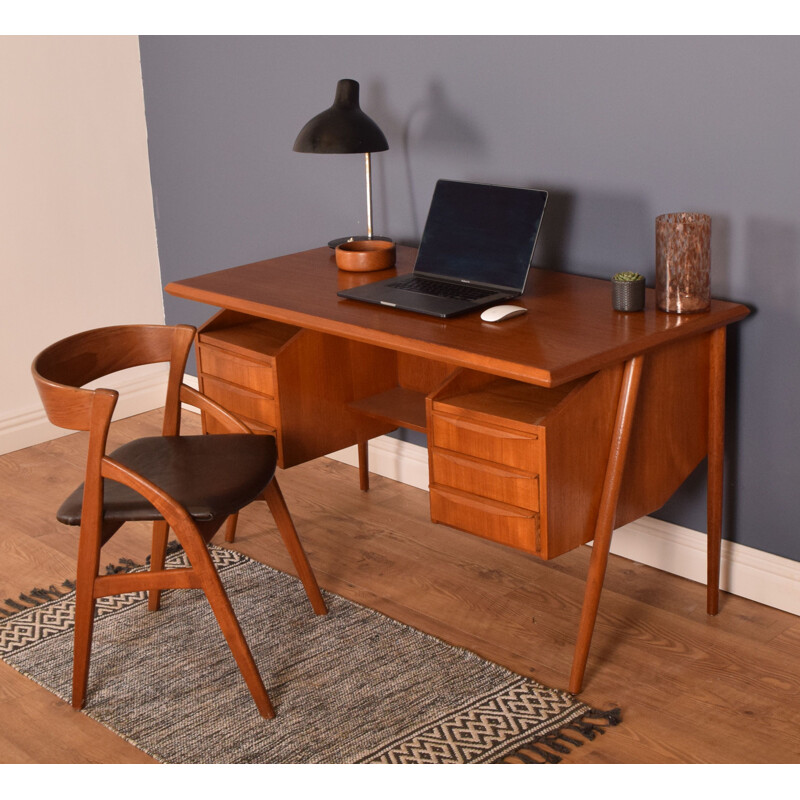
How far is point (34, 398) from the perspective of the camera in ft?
11.7

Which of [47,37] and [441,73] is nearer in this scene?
[441,73]

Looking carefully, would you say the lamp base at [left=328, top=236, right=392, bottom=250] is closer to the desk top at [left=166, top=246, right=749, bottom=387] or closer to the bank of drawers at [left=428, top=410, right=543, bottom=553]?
the desk top at [left=166, top=246, right=749, bottom=387]

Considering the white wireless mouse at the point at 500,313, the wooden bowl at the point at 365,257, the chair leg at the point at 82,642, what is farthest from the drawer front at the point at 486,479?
the chair leg at the point at 82,642

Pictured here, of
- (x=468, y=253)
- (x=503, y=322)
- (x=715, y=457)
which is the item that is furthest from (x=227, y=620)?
(x=715, y=457)

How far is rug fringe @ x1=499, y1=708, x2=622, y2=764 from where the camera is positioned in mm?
1947

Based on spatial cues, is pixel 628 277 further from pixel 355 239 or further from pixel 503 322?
pixel 355 239

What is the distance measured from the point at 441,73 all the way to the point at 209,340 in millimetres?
863

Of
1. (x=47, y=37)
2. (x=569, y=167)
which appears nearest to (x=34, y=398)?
(x=47, y=37)

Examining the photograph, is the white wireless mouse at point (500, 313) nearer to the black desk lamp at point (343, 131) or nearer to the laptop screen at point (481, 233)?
the laptop screen at point (481, 233)

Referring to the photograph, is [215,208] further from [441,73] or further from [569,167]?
[569,167]

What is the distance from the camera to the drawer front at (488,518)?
2.05 metres

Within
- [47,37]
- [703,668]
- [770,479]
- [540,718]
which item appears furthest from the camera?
[47,37]

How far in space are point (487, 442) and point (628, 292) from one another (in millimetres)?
415
